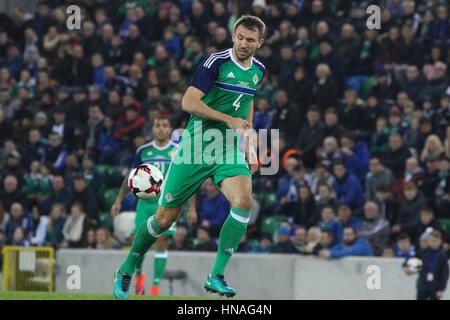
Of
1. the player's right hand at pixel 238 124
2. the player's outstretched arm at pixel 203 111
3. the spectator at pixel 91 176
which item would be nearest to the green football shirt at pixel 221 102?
the player's outstretched arm at pixel 203 111

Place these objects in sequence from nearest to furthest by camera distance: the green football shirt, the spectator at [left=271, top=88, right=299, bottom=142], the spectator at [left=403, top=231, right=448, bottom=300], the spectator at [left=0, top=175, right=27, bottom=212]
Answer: the green football shirt, the spectator at [left=403, top=231, right=448, bottom=300], the spectator at [left=271, top=88, right=299, bottom=142], the spectator at [left=0, top=175, right=27, bottom=212]

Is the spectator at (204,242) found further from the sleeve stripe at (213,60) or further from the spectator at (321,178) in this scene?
the sleeve stripe at (213,60)

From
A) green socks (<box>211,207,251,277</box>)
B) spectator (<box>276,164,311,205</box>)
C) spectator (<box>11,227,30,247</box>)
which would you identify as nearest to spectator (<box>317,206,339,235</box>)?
spectator (<box>276,164,311,205</box>)

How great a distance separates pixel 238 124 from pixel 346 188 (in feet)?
26.5

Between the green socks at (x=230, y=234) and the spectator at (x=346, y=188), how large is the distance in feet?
24.7

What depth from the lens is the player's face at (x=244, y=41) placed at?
26.1 ft

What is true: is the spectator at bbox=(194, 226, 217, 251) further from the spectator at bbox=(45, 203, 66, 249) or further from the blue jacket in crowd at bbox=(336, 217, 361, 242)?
the spectator at bbox=(45, 203, 66, 249)

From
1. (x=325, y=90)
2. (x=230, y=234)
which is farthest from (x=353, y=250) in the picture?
(x=230, y=234)

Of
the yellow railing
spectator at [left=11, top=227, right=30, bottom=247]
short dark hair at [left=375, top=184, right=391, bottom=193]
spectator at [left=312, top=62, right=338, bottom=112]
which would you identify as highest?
spectator at [left=312, top=62, right=338, bottom=112]

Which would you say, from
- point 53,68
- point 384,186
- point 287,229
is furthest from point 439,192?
point 53,68

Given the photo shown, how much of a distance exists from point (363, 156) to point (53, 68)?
889 centimetres

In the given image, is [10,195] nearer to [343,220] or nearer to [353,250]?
[343,220]

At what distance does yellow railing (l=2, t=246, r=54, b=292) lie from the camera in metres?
15.7

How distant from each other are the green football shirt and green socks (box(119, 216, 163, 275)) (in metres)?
0.74
